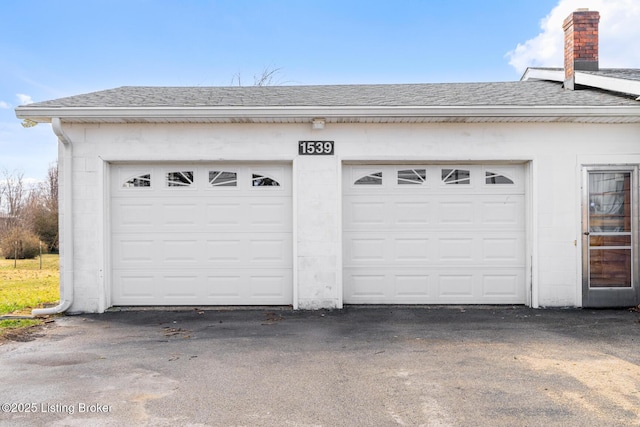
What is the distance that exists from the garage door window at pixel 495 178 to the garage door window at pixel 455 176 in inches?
12.4

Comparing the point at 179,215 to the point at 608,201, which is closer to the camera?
the point at 608,201

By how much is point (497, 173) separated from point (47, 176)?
96.2 feet

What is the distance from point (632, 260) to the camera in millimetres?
6910

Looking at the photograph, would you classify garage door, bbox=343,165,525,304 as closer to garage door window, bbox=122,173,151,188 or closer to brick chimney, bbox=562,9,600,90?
brick chimney, bbox=562,9,600,90

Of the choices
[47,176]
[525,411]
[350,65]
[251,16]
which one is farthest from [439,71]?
[47,176]

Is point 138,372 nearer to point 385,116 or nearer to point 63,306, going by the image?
point 63,306

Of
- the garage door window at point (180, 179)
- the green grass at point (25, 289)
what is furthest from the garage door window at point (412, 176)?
the green grass at point (25, 289)

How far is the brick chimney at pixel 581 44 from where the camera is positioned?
27.3ft

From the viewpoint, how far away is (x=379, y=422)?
3.05 meters

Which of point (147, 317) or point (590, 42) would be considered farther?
point (590, 42)

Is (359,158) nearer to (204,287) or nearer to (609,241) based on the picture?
(204,287)

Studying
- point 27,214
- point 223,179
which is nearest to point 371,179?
point 223,179

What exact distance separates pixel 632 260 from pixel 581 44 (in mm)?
4289

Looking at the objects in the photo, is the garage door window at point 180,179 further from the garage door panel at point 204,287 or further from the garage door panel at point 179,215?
the garage door panel at point 204,287
